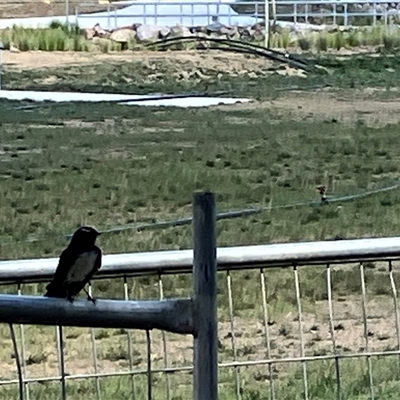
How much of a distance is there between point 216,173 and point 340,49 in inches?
719

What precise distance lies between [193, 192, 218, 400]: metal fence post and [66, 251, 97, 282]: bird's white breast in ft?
0.53

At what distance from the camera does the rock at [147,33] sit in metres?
31.3

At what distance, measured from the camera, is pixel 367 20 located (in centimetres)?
4044

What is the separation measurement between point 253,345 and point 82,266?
3.14 metres

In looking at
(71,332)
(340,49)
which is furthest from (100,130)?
(340,49)

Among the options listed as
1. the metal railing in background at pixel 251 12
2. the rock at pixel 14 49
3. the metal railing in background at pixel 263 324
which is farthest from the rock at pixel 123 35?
the metal railing in background at pixel 263 324

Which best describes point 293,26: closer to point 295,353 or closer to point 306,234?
point 306,234

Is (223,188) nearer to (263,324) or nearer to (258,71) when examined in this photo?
(263,324)

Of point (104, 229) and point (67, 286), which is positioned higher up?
point (67, 286)

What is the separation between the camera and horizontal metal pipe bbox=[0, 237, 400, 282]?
7.75ft

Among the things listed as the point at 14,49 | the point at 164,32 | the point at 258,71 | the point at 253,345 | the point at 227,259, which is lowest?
the point at 258,71

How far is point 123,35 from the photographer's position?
3158 centimetres

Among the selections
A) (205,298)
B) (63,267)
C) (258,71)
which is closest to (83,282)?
(63,267)

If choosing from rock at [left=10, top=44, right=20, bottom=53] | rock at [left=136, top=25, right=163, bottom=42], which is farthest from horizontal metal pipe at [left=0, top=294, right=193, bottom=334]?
rock at [left=136, top=25, right=163, bottom=42]
